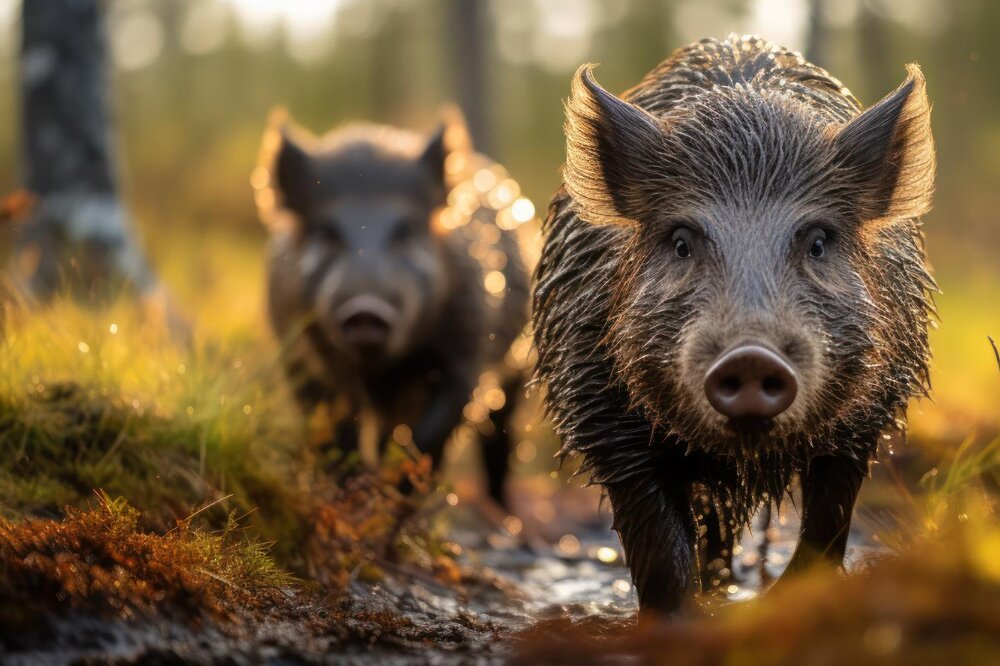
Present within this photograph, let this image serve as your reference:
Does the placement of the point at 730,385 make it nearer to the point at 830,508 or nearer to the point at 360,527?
the point at 830,508

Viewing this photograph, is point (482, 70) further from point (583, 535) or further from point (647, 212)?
point (647, 212)

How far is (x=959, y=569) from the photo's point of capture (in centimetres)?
219

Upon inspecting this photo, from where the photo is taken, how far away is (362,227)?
23.6ft

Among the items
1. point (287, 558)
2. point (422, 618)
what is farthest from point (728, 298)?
point (287, 558)

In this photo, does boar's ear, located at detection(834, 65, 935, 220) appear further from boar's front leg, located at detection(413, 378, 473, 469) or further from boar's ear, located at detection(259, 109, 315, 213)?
boar's ear, located at detection(259, 109, 315, 213)

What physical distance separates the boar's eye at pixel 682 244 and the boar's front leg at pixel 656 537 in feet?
2.50

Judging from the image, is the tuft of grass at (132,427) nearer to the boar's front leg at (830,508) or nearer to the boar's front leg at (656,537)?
the boar's front leg at (656,537)

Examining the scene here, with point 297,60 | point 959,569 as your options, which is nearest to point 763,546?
point 959,569

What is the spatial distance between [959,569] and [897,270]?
7.54 ft

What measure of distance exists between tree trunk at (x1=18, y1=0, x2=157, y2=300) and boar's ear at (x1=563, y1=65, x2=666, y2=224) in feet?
14.9

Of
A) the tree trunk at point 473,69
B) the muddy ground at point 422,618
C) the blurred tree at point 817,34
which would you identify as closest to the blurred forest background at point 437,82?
the tree trunk at point 473,69

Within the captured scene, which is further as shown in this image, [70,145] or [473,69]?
[473,69]

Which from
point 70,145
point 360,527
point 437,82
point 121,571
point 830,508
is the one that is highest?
point 437,82

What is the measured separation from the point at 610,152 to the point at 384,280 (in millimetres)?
2955
